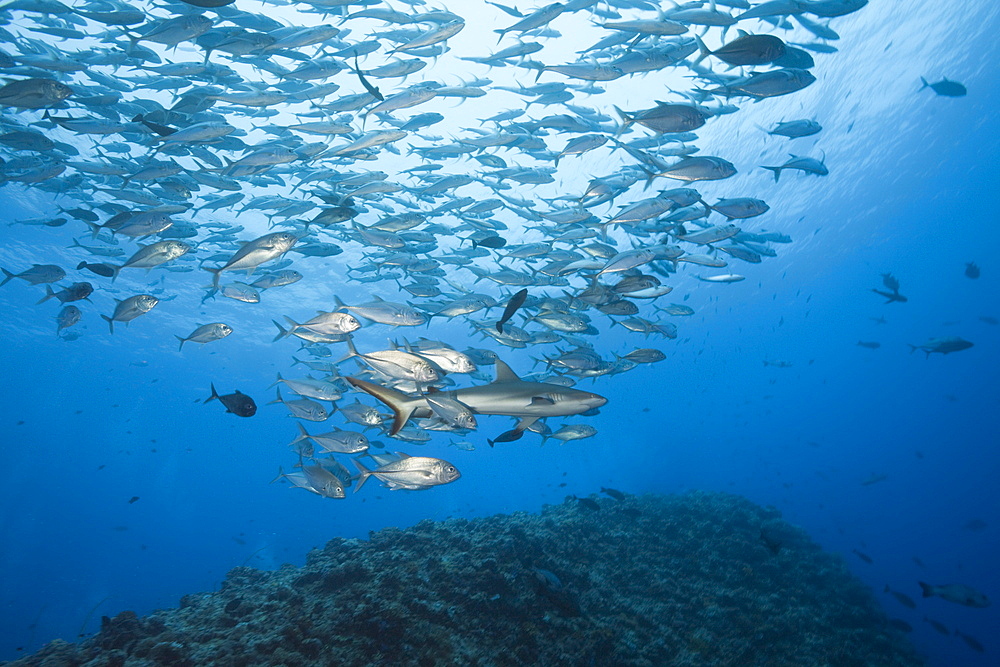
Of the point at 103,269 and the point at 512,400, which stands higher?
the point at 512,400

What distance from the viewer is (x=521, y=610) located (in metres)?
6.08

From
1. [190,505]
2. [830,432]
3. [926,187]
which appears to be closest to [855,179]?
[926,187]

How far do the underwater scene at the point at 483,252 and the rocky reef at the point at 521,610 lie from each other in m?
0.06

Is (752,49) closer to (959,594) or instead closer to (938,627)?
(959,594)

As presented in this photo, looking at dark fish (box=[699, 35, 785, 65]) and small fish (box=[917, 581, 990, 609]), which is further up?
dark fish (box=[699, 35, 785, 65])

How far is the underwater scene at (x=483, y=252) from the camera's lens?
5492 millimetres

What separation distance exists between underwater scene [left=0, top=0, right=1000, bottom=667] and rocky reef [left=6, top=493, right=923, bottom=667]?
62 mm

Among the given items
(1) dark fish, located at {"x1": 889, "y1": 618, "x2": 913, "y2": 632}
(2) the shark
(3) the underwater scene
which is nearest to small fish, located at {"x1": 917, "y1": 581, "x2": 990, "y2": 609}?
(3) the underwater scene

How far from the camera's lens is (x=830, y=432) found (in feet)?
401

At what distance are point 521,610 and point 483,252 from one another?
290 inches

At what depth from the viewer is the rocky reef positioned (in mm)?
4777

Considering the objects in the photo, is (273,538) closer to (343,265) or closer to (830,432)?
(343,265)

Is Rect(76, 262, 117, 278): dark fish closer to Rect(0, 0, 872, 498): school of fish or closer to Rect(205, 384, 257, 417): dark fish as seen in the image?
Rect(0, 0, 872, 498): school of fish

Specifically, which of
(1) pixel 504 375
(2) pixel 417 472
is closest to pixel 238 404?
(2) pixel 417 472
